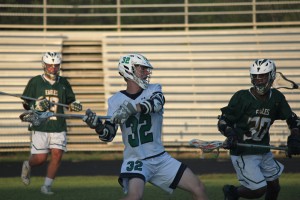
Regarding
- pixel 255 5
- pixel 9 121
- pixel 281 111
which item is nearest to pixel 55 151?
pixel 281 111

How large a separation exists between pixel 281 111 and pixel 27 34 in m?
10.5

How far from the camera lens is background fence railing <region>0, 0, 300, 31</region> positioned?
Answer: 18406 millimetres

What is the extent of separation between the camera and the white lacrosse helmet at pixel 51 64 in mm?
12172

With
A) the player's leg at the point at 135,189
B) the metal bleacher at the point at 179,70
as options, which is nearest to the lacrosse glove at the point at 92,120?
the player's leg at the point at 135,189

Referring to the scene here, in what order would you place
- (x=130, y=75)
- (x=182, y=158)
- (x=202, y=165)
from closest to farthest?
(x=130, y=75) → (x=202, y=165) → (x=182, y=158)

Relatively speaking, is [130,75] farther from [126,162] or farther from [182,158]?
[182,158]

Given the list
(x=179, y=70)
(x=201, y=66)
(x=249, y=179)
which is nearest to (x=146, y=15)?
(x=179, y=70)

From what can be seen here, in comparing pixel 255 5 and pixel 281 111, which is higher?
pixel 255 5

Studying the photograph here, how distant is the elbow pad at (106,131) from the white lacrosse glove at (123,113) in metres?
0.17

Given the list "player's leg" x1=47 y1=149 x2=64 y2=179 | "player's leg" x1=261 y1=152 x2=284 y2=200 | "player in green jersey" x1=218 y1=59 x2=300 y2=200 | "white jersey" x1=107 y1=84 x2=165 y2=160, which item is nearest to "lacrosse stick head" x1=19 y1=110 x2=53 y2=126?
"white jersey" x1=107 y1=84 x2=165 y2=160

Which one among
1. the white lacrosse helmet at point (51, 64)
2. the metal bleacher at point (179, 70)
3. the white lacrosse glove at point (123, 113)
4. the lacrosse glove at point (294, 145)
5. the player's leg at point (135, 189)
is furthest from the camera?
the metal bleacher at point (179, 70)

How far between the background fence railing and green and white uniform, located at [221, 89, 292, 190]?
345 inches

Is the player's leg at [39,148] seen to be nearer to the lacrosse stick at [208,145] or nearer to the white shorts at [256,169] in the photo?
the white shorts at [256,169]

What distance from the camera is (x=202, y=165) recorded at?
1639cm
